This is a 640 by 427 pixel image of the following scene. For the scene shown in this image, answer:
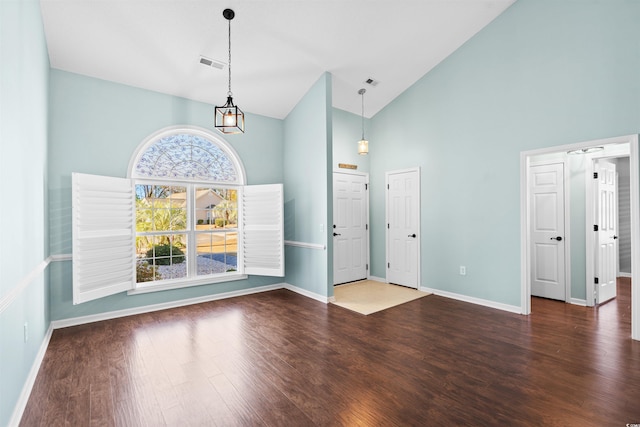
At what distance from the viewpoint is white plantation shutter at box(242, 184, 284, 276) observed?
4953mm

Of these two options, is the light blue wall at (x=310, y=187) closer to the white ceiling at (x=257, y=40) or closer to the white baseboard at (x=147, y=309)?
the white ceiling at (x=257, y=40)

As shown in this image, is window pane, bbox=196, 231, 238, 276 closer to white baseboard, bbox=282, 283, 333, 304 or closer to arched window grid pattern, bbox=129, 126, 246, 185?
arched window grid pattern, bbox=129, 126, 246, 185

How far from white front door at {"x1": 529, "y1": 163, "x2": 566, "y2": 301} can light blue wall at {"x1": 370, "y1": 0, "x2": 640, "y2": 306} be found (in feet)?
3.37

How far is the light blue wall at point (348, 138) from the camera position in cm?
570

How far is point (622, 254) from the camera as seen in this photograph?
245 inches

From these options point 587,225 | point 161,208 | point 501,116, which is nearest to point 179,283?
point 161,208

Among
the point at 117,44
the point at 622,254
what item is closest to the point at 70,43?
the point at 117,44

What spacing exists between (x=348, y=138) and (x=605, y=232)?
4276 mm

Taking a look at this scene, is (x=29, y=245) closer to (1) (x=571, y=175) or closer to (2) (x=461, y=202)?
(2) (x=461, y=202)

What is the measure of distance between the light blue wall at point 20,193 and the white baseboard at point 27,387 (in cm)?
6

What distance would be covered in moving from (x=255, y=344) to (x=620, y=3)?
17.2 feet

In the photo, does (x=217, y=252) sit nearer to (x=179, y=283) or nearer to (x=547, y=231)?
(x=179, y=283)

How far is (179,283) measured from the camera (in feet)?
14.6

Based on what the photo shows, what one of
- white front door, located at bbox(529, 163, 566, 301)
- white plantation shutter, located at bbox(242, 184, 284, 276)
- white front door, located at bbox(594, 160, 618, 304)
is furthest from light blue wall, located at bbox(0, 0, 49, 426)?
white front door, located at bbox(594, 160, 618, 304)
